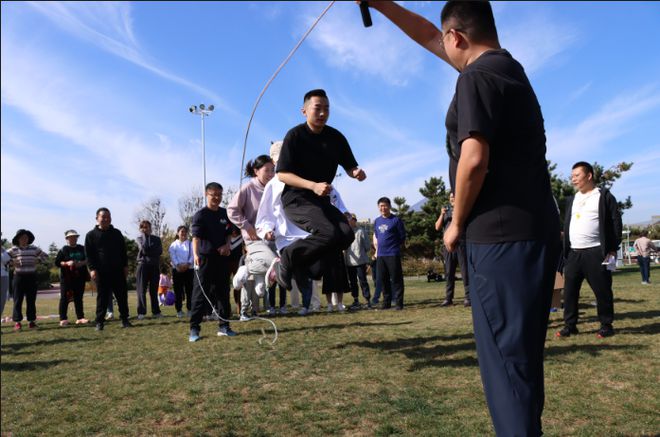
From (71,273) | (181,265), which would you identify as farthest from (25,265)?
(181,265)

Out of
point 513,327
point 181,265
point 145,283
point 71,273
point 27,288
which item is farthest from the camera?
point 145,283

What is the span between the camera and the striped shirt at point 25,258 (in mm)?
9945

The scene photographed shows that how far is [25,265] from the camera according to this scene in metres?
10.1

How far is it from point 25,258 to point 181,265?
9.89ft

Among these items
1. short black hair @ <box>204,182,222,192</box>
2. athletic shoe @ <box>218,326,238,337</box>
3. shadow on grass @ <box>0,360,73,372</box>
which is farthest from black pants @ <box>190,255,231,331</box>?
shadow on grass @ <box>0,360,73,372</box>

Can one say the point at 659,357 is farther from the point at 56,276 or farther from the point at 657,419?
the point at 56,276

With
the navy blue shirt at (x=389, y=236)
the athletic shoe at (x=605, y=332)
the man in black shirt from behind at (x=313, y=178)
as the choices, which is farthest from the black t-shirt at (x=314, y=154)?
the navy blue shirt at (x=389, y=236)

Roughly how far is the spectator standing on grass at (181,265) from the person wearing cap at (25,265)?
103 inches

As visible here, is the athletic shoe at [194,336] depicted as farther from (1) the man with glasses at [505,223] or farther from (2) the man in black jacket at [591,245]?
(1) the man with glasses at [505,223]

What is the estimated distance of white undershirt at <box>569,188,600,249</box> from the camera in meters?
6.17

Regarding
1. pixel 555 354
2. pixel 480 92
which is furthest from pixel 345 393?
pixel 480 92

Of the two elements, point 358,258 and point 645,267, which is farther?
point 645,267

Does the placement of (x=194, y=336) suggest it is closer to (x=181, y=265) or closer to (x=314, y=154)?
(x=314, y=154)

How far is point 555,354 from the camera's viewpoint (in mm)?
5180
